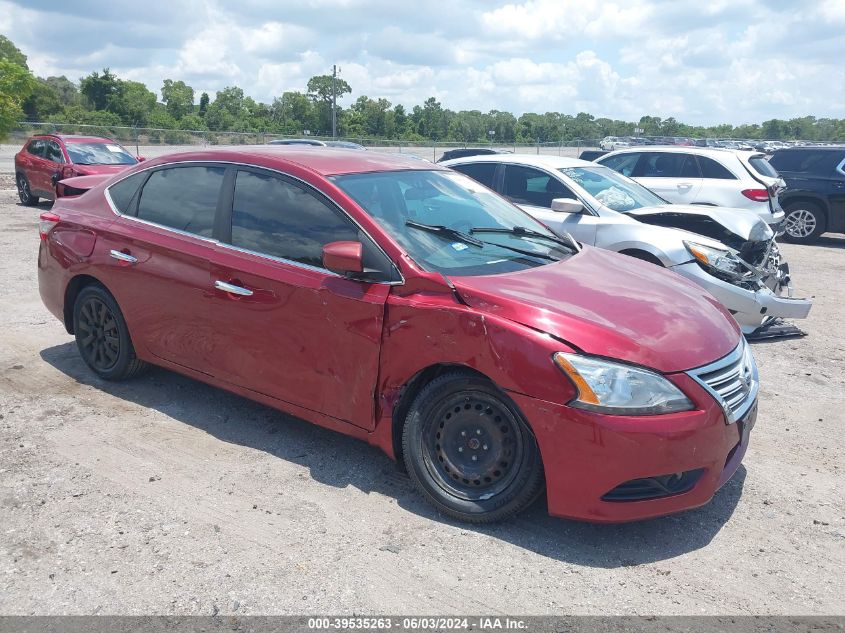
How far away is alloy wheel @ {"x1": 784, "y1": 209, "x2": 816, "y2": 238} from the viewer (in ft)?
45.5

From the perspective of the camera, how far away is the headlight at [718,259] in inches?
265

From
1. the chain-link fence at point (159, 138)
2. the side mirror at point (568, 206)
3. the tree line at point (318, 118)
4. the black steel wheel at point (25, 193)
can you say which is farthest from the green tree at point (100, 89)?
the side mirror at point (568, 206)

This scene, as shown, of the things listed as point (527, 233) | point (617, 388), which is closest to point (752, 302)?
point (527, 233)

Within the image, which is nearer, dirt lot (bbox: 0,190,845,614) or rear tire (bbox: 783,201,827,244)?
dirt lot (bbox: 0,190,845,614)

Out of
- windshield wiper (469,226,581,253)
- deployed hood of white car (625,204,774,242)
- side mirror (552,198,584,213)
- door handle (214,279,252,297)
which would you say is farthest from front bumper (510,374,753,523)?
deployed hood of white car (625,204,774,242)

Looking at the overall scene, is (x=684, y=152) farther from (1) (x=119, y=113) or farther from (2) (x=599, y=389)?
(1) (x=119, y=113)

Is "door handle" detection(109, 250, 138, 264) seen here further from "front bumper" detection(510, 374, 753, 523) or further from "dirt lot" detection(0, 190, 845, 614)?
"front bumper" detection(510, 374, 753, 523)

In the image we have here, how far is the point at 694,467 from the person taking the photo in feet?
11.0

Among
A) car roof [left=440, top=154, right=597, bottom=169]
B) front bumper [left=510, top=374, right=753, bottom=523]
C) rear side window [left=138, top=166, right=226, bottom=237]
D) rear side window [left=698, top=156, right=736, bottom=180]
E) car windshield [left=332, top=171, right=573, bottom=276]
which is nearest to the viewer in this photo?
front bumper [left=510, top=374, right=753, bottom=523]

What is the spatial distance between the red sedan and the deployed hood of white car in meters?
3.49

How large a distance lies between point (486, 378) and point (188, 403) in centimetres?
254

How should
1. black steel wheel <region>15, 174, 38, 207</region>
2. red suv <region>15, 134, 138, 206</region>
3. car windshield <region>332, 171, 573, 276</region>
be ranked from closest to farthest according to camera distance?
car windshield <region>332, 171, 573, 276</region>, red suv <region>15, 134, 138, 206</region>, black steel wheel <region>15, 174, 38, 207</region>

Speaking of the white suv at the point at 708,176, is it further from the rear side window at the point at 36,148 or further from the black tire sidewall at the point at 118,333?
the rear side window at the point at 36,148

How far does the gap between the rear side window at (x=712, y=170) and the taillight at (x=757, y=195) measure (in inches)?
14.4
